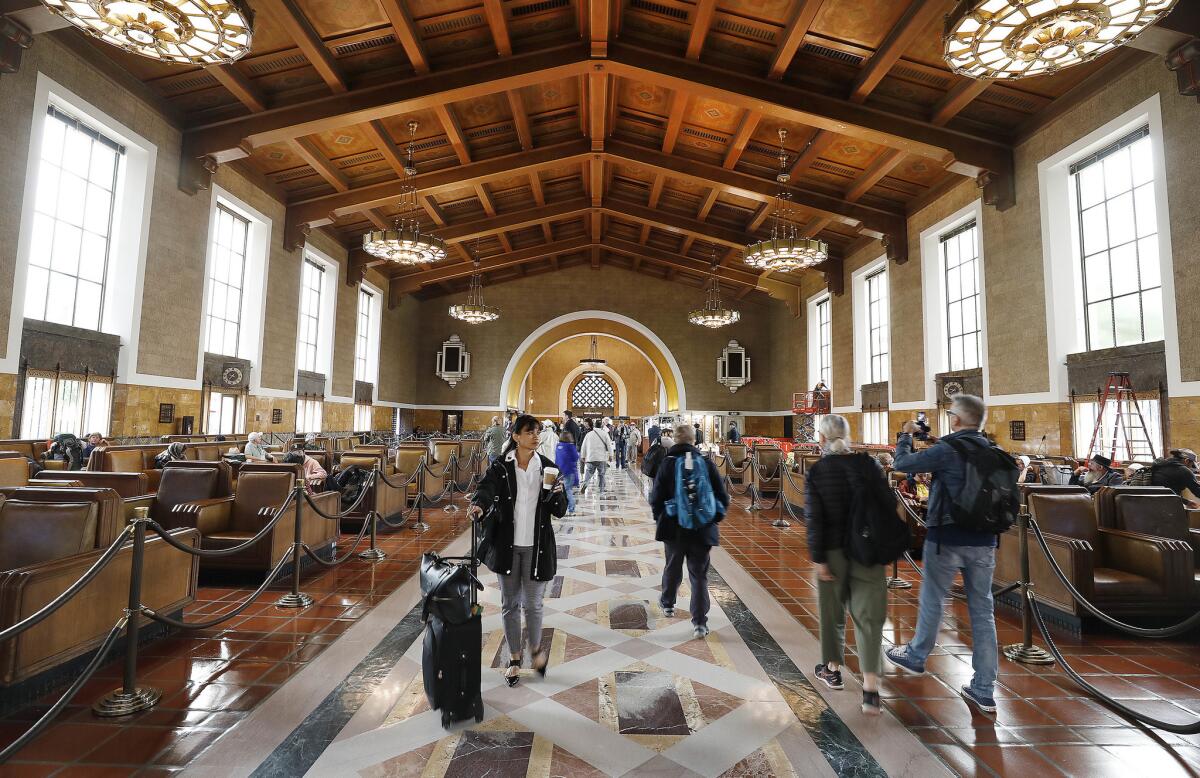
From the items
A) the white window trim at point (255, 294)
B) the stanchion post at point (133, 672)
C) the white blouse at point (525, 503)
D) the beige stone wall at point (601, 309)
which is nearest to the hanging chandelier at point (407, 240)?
the white window trim at point (255, 294)

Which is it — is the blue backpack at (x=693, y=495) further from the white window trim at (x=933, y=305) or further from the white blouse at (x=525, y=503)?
the white window trim at (x=933, y=305)

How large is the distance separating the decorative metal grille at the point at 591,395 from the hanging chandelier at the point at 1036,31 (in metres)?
29.3

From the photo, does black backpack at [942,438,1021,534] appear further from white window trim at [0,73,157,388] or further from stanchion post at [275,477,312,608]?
white window trim at [0,73,157,388]

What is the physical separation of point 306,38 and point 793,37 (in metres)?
6.88

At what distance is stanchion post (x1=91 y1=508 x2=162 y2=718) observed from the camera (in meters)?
2.47

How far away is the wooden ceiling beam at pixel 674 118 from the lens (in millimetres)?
9727

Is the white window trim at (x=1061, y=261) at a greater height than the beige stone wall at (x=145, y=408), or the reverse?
the white window trim at (x=1061, y=261)

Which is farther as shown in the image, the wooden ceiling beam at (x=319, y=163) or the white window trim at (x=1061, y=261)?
the wooden ceiling beam at (x=319, y=163)

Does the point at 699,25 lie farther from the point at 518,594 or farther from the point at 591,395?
the point at 591,395

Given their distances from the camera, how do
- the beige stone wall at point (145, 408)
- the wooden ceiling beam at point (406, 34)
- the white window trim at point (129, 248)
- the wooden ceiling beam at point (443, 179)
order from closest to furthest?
the wooden ceiling beam at point (406, 34) → the beige stone wall at point (145, 408) → the white window trim at point (129, 248) → the wooden ceiling beam at point (443, 179)

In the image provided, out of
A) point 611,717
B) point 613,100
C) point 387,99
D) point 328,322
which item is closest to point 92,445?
point 387,99

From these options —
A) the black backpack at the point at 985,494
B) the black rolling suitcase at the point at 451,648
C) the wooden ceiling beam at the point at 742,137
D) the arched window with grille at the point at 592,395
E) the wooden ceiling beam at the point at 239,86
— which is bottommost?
the black rolling suitcase at the point at 451,648

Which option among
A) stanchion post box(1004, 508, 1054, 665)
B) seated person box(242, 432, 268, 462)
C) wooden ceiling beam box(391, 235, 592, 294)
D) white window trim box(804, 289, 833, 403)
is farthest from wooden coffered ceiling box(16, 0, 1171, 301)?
stanchion post box(1004, 508, 1054, 665)

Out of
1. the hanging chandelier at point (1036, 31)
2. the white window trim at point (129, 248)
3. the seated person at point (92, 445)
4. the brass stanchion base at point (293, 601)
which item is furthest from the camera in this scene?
the white window trim at point (129, 248)
